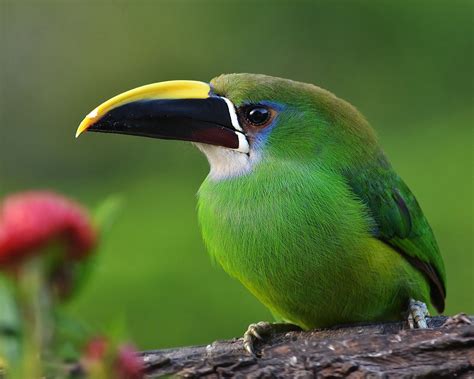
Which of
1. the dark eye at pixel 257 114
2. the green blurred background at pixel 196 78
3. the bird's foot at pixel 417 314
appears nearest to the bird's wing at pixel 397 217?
the bird's foot at pixel 417 314

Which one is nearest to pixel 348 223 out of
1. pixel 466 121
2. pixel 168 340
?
pixel 168 340

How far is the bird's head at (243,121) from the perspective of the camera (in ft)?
10.3

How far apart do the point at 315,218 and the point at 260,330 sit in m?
0.46

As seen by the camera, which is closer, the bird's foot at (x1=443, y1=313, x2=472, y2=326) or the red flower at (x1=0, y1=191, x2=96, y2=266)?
the red flower at (x1=0, y1=191, x2=96, y2=266)

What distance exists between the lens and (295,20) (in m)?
9.36

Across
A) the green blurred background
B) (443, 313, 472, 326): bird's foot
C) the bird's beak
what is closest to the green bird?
the bird's beak

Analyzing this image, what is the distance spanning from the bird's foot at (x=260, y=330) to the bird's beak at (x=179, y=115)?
589 mm

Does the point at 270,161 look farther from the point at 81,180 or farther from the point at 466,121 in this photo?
the point at 81,180

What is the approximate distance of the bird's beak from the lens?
10.2 feet

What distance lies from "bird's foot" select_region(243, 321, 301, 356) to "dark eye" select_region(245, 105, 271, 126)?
2.23ft

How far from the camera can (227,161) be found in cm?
322

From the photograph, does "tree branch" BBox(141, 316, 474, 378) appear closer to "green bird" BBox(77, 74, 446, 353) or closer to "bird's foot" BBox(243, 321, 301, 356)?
"bird's foot" BBox(243, 321, 301, 356)

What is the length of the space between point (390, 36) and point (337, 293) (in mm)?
6436

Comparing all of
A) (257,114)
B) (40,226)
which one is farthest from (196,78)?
(40,226)
